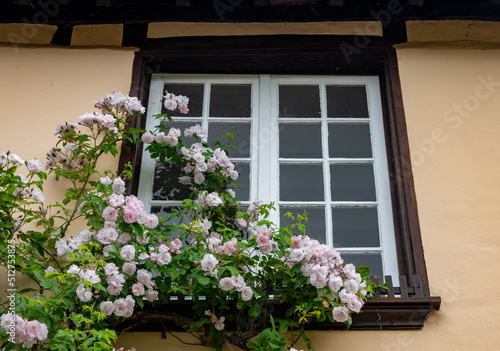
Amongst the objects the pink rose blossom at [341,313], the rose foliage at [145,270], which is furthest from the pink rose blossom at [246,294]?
the pink rose blossom at [341,313]

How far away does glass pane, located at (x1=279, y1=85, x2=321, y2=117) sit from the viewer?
456 centimetres

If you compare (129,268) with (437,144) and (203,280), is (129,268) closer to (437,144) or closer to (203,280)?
(203,280)

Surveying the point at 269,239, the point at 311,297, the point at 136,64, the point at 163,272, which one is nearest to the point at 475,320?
the point at 311,297

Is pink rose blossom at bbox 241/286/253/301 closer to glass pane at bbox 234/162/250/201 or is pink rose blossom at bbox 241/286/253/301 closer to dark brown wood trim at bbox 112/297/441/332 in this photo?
dark brown wood trim at bbox 112/297/441/332

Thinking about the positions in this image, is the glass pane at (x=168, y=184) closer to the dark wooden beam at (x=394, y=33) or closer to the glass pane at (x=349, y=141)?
the glass pane at (x=349, y=141)

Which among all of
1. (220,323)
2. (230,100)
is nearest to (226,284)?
(220,323)

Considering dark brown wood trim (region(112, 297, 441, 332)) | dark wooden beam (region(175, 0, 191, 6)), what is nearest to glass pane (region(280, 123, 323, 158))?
dark wooden beam (region(175, 0, 191, 6))

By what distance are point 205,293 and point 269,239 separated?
1.39ft

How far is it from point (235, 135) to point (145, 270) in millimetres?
1327

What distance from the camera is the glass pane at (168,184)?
13.7ft

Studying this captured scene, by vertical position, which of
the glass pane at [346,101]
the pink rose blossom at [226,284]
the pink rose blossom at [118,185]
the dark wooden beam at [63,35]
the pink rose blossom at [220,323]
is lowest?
the pink rose blossom at [220,323]

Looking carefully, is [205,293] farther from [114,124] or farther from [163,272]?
[114,124]

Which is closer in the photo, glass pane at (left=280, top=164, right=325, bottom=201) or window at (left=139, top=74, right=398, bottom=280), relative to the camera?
window at (left=139, top=74, right=398, bottom=280)

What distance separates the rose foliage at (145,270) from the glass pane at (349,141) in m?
0.69
